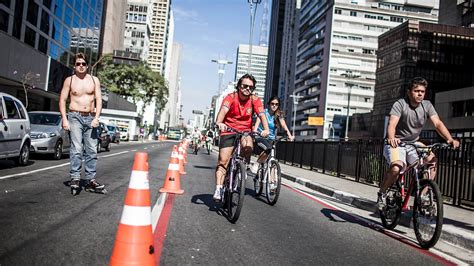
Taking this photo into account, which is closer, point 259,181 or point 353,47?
point 259,181

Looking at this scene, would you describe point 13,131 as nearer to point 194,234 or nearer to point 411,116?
point 194,234

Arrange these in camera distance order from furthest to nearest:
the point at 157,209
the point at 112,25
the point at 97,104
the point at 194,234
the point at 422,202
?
the point at 112,25
the point at 97,104
the point at 157,209
the point at 422,202
the point at 194,234

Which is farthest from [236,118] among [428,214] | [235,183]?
[428,214]

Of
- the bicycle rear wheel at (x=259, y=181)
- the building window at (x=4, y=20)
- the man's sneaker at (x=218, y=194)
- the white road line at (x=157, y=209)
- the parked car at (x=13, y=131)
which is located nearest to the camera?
the white road line at (x=157, y=209)

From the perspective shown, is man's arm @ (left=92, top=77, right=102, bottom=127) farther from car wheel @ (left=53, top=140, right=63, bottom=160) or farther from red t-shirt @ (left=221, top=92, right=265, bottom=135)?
car wheel @ (left=53, top=140, right=63, bottom=160)

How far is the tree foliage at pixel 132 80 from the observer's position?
6212cm

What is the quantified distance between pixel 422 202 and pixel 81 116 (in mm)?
4870

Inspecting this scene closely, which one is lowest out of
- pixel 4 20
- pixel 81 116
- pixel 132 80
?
pixel 81 116

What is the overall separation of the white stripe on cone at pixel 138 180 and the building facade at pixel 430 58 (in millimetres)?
63334

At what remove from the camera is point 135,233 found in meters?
2.83

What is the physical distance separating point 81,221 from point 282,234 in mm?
2232

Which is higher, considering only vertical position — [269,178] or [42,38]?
[42,38]

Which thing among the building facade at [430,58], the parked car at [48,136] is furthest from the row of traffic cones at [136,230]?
the building facade at [430,58]

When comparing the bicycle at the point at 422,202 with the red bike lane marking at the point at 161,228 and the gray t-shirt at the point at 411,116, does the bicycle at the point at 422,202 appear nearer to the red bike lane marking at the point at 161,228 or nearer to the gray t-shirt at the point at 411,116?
the gray t-shirt at the point at 411,116
